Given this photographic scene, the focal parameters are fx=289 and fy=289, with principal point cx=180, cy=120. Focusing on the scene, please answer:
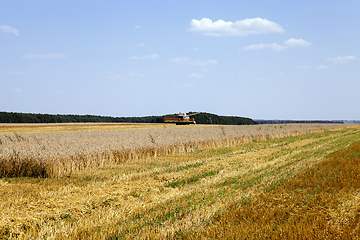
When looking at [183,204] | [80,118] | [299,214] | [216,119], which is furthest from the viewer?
[216,119]

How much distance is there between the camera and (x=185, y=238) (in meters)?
6.71

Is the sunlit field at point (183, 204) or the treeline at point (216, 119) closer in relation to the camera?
the sunlit field at point (183, 204)

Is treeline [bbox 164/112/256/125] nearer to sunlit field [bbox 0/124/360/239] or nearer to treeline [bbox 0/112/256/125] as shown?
treeline [bbox 0/112/256/125]

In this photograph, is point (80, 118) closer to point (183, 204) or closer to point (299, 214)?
point (183, 204)

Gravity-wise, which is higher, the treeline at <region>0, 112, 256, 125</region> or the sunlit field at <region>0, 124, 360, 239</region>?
the treeline at <region>0, 112, 256, 125</region>

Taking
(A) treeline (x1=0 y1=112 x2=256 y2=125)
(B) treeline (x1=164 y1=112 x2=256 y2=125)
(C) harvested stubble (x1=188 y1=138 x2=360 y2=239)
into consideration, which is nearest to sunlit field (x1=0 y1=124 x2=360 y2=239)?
(C) harvested stubble (x1=188 y1=138 x2=360 y2=239)

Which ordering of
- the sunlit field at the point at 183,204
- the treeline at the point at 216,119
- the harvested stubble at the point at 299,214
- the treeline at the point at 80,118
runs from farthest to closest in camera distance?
the treeline at the point at 216,119, the treeline at the point at 80,118, the sunlit field at the point at 183,204, the harvested stubble at the point at 299,214

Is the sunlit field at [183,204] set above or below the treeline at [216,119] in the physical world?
below

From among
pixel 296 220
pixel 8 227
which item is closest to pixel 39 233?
pixel 8 227

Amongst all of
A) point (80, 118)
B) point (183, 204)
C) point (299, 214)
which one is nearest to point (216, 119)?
point (80, 118)

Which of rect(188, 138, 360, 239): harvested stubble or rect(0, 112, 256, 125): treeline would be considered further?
rect(0, 112, 256, 125): treeline

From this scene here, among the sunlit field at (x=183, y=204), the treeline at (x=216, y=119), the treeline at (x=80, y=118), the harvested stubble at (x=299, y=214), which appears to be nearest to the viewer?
the harvested stubble at (x=299, y=214)

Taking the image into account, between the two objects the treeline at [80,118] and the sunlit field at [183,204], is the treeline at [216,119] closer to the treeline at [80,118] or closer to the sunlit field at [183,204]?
the treeline at [80,118]

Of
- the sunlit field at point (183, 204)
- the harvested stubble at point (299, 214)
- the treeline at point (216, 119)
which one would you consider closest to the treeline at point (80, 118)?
the treeline at point (216, 119)
